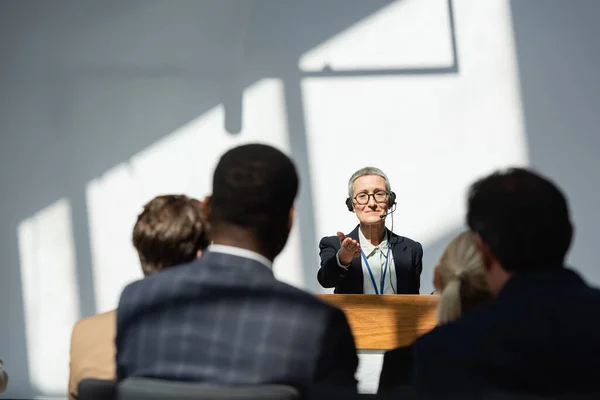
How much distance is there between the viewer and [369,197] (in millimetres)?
3957

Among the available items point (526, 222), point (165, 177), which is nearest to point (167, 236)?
point (526, 222)

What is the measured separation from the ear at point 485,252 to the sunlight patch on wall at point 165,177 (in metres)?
4.55

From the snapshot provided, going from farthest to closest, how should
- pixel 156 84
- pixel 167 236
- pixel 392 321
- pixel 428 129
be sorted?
pixel 156 84
pixel 428 129
pixel 392 321
pixel 167 236

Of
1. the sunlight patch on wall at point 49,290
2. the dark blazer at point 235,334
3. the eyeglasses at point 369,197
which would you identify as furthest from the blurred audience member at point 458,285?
the sunlight patch on wall at point 49,290

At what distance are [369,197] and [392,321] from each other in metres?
1.25

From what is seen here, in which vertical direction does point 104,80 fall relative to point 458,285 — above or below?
above

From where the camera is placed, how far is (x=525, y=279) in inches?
60.1

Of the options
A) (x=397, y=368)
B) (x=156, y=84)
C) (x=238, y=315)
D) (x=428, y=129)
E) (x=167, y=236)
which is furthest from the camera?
(x=156, y=84)

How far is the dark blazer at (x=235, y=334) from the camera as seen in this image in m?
1.49

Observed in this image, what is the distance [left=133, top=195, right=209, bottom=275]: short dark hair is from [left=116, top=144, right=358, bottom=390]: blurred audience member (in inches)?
16.9

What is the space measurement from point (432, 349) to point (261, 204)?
49 centimetres

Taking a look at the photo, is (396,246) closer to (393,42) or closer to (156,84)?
(393,42)

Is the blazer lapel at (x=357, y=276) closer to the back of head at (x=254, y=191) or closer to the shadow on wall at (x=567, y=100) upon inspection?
the back of head at (x=254, y=191)

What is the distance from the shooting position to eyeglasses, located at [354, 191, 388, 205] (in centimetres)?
396
